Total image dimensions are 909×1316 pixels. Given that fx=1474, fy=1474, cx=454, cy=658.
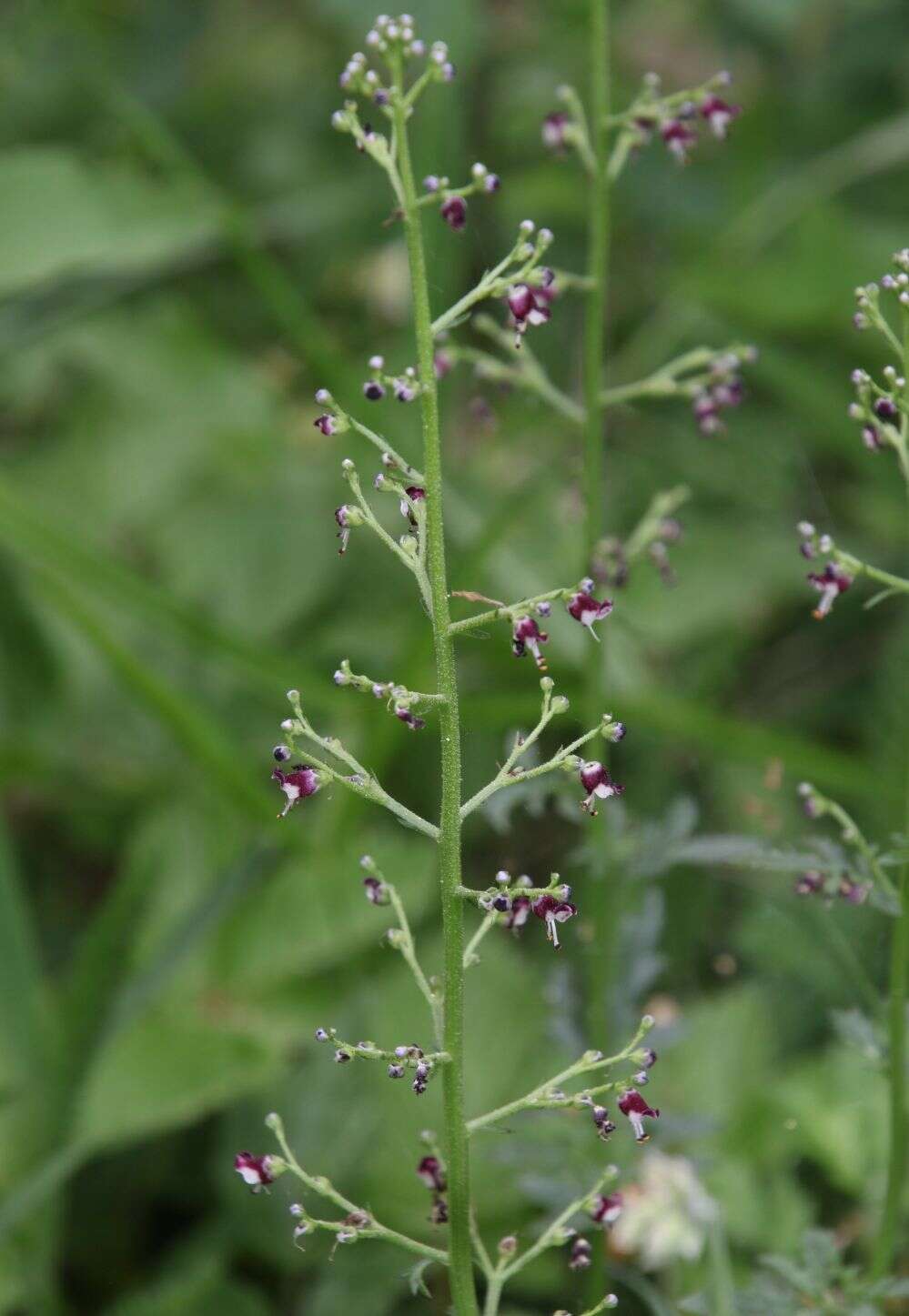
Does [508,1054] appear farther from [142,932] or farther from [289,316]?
[289,316]

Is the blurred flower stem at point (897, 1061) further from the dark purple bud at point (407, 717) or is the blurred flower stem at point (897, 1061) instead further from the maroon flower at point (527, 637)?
the dark purple bud at point (407, 717)

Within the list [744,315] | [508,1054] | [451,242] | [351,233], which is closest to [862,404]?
[508,1054]

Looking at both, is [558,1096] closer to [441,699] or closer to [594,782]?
[594,782]

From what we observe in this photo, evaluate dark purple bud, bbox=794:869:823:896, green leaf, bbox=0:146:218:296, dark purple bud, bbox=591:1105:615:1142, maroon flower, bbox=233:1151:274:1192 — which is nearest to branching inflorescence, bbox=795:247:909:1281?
dark purple bud, bbox=794:869:823:896

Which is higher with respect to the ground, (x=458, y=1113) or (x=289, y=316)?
(x=289, y=316)

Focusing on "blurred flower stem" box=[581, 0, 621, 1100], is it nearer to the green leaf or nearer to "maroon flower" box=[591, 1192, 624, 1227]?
"maroon flower" box=[591, 1192, 624, 1227]

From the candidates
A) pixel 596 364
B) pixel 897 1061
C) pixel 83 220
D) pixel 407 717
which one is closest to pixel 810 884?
pixel 897 1061
